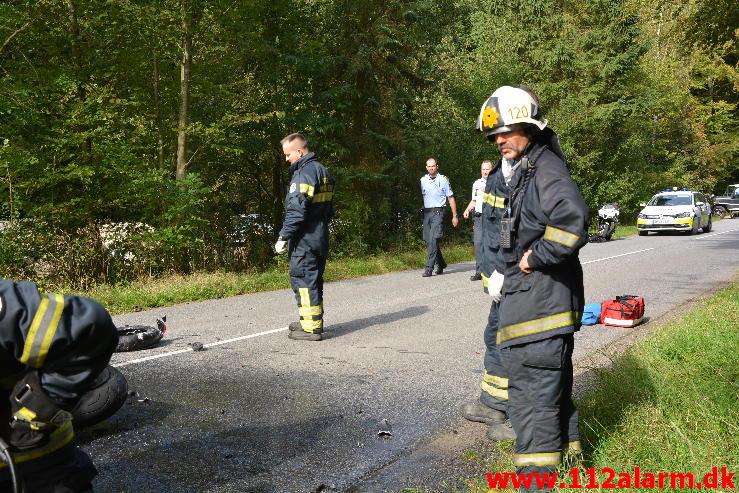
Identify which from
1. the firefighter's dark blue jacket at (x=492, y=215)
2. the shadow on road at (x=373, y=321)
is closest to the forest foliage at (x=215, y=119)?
the shadow on road at (x=373, y=321)

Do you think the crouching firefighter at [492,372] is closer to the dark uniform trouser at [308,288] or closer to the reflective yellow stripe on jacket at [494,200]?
the reflective yellow stripe on jacket at [494,200]

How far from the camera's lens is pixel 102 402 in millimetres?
4242

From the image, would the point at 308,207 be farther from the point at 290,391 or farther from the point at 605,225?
the point at 605,225

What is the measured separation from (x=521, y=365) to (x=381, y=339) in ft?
13.5

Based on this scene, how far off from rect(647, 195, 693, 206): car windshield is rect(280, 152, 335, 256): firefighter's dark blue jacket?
76.0 feet

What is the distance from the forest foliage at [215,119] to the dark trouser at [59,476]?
922cm

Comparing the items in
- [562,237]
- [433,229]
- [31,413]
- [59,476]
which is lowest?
[433,229]

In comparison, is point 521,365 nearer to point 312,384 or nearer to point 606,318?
point 312,384

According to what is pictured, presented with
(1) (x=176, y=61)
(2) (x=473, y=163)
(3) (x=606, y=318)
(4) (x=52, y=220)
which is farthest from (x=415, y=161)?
(3) (x=606, y=318)

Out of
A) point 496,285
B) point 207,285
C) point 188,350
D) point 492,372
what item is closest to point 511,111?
point 496,285

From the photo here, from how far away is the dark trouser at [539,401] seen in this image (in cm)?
324

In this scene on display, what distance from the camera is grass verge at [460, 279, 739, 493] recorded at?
357 cm

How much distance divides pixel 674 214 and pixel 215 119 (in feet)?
62.0

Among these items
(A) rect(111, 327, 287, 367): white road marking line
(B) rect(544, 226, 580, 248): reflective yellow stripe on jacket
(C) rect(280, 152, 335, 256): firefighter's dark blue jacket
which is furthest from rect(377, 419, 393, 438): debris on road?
(C) rect(280, 152, 335, 256): firefighter's dark blue jacket
